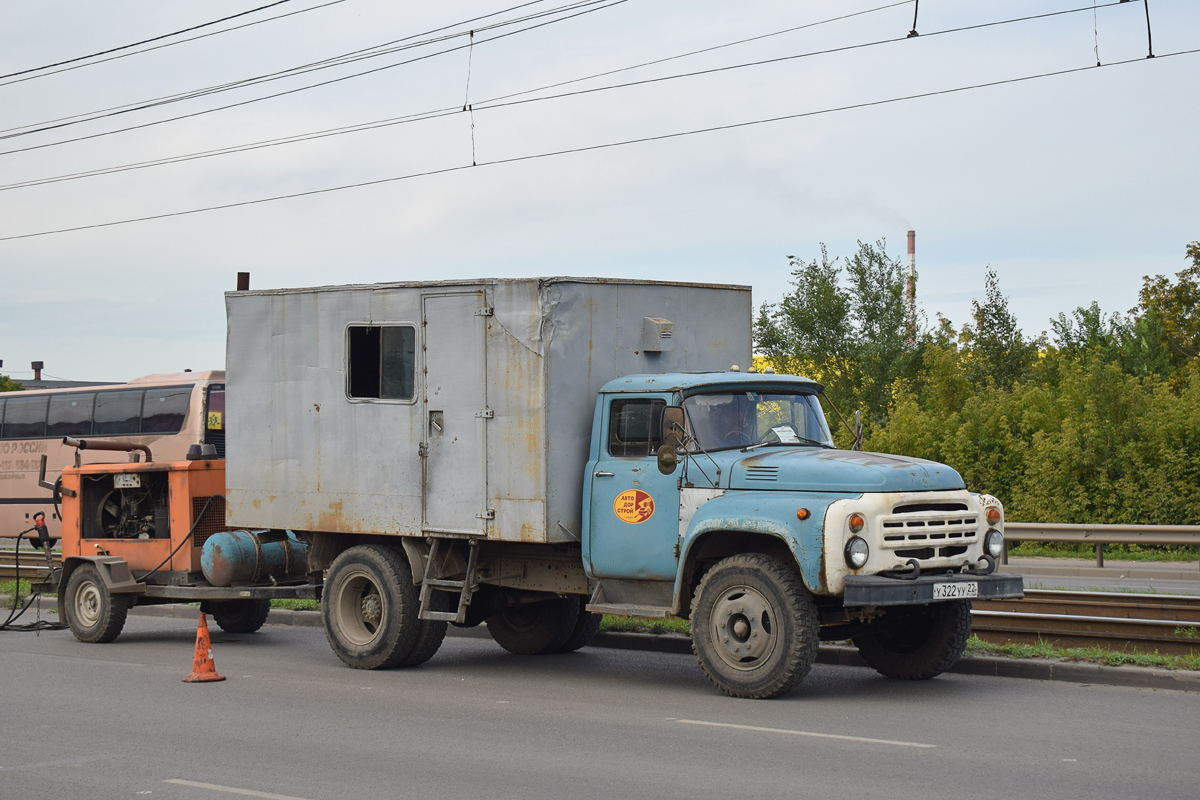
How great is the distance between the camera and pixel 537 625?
43.5 feet

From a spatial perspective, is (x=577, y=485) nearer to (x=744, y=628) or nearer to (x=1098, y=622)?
(x=744, y=628)

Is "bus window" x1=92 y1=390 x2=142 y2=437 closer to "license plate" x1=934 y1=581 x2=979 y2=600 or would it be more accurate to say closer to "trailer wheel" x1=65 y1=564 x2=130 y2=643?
"trailer wheel" x1=65 y1=564 x2=130 y2=643

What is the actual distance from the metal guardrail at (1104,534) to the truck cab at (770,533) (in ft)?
47.0

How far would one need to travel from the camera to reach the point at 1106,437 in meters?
29.4

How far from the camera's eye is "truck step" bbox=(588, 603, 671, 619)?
10.6m

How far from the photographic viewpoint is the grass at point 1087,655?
1073 cm

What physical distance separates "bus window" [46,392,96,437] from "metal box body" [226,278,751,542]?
2090 centimetres

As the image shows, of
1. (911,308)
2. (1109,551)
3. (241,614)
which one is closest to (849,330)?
(911,308)

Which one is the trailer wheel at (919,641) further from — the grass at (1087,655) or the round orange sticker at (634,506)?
the round orange sticker at (634,506)

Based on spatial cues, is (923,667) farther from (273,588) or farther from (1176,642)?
(273,588)

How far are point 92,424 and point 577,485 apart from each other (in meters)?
24.4

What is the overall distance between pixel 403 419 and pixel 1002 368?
104 ft

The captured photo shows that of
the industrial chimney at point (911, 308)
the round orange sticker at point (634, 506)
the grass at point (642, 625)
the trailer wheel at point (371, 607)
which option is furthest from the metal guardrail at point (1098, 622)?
the industrial chimney at point (911, 308)

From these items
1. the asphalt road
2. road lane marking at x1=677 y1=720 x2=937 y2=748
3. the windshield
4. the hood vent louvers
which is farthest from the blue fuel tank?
road lane marking at x1=677 y1=720 x2=937 y2=748
